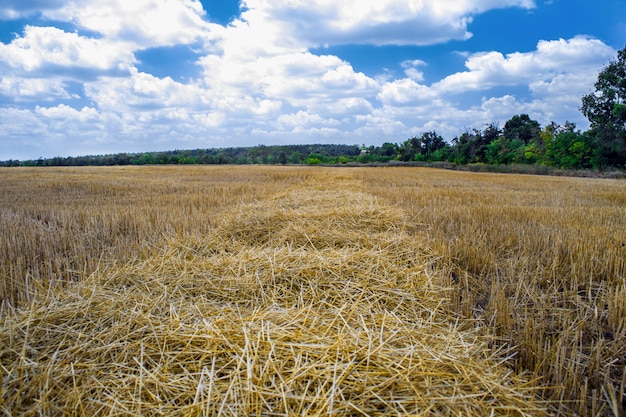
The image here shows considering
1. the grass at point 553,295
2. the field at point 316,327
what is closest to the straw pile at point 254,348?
the field at point 316,327

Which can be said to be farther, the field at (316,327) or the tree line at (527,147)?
the tree line at (527,147)

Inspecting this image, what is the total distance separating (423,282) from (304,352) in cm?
133

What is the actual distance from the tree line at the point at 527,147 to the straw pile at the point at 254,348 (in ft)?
114

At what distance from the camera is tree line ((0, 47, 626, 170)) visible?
2836cm

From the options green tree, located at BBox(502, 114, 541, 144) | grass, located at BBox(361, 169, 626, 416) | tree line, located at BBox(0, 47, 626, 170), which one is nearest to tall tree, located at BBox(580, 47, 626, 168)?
tree line, located at BBox(0, 47, 626, 170)

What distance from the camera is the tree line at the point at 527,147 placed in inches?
1117

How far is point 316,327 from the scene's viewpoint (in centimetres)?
178

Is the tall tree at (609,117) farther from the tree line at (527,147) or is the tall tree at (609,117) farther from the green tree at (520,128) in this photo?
the green tree at (520,128)

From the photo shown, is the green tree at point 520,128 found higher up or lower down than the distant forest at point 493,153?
higher up

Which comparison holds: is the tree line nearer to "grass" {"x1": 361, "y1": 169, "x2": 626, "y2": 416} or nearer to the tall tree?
the tall tree

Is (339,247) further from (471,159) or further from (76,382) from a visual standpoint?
(471,159)

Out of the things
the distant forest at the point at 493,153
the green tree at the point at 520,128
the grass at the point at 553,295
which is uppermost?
the green tree at the point at 520,128

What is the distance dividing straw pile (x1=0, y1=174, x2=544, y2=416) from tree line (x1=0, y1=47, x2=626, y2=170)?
114 ft

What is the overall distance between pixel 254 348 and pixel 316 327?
14.8 inches
